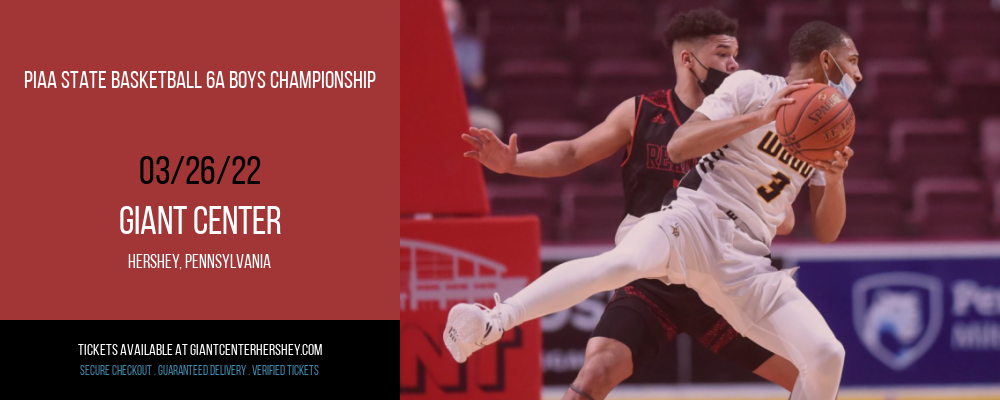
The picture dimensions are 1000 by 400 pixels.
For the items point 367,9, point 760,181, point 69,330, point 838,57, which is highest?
point 367,9

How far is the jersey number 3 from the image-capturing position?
4.23 m

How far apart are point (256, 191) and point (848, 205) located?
571 centimetres

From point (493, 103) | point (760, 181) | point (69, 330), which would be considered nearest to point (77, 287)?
point (69, 330)

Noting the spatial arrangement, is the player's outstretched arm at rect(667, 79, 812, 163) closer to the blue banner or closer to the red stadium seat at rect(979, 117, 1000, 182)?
the blue banner

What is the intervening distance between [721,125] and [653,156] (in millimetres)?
751

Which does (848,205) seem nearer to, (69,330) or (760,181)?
(760,181)

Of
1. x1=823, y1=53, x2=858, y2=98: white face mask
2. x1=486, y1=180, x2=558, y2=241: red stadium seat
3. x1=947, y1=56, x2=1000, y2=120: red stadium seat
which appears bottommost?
x1=486, y1=180, x2=558, y2=241: red stadium seat

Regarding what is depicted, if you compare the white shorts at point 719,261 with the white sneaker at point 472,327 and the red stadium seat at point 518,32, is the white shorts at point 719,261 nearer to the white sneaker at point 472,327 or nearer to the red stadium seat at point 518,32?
the white sneaker at point 472,327

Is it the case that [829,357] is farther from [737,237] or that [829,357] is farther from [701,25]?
[701,25]

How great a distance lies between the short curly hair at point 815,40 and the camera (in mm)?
4215

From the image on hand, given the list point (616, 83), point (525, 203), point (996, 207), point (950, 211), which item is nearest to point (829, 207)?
point (525, 203)

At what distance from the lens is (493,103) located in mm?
10227

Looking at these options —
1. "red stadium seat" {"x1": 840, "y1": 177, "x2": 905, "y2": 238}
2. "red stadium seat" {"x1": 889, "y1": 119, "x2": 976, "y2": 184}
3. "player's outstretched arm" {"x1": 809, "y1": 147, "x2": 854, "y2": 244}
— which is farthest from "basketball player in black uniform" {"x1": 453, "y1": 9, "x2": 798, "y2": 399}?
"red stadium seat" {"x1": 889, "y1": 119, "x2": 976, "y2": 184}

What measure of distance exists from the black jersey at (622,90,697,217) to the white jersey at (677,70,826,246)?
331 mm
